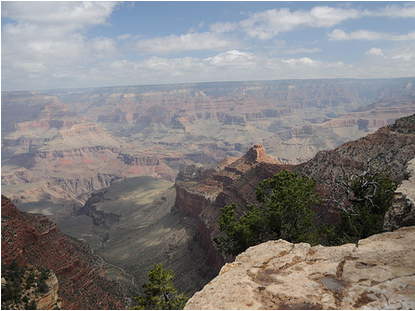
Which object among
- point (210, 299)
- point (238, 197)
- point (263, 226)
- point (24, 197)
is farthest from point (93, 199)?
point (210, 299)

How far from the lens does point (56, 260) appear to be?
148 ft

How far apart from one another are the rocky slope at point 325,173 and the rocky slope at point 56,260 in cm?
2119

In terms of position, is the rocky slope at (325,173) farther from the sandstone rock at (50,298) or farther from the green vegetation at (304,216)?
the sandstone rock at (50,298)

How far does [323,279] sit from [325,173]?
40.2 metres

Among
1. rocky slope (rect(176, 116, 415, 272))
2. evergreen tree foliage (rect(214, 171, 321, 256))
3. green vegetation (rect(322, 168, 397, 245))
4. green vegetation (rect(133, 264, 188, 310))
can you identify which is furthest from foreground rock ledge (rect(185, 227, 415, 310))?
evergreen tree foliage (rect(214, 171, 321, 256))

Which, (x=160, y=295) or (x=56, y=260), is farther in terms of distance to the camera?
(x=56, y=260)

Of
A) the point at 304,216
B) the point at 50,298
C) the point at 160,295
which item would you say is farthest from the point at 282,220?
the point at 50,298

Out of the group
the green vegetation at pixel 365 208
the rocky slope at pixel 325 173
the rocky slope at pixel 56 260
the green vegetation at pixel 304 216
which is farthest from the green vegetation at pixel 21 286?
the green vegetation at pixel 365 208

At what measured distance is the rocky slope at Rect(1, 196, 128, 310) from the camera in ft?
128

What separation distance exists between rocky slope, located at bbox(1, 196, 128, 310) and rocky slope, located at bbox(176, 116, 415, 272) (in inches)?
834

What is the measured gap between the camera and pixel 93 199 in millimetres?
162125

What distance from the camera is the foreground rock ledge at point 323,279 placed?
14711mm

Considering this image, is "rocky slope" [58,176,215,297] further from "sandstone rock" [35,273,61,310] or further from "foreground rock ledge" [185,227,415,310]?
"foreground rock ledge" [185,227,415,310]

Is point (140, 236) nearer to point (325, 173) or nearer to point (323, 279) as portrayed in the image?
point (325, 173)
